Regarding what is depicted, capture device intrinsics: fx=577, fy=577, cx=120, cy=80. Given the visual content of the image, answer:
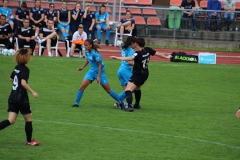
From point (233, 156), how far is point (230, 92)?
8.50m


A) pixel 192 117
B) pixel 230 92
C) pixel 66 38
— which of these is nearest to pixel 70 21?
pixel 66 38

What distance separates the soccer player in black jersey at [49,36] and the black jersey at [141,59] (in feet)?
32.8

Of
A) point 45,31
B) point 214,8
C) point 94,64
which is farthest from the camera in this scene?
point 214,8

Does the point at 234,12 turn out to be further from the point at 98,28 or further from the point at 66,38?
the point at 66,38

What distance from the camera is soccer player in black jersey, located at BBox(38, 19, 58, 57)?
2333 cm

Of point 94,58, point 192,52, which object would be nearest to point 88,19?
point 192,52

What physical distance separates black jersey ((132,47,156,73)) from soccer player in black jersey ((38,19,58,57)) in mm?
9993

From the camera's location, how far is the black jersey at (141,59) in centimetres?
1362

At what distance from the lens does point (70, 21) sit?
26.4m

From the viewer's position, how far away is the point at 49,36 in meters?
23.3

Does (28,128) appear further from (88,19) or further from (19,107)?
(88,19)

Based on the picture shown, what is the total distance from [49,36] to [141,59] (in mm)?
10272

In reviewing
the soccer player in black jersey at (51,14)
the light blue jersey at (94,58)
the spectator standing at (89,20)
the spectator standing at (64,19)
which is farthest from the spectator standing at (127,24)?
the light blue jersey at (94,58)

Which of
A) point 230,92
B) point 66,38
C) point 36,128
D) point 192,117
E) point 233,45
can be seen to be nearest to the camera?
point 36,128
